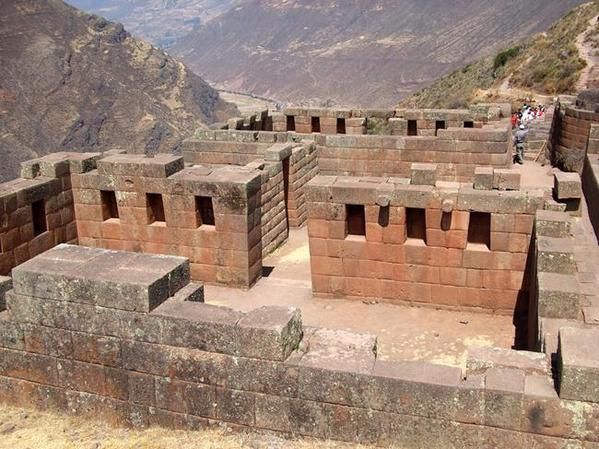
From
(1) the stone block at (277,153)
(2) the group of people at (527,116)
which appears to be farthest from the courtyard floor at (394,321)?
(2) the group of people at (527,116)

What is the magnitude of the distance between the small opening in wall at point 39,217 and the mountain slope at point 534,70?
32.6 meters

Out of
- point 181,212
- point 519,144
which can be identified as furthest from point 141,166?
point 519,144

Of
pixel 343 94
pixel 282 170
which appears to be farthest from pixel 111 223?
pixel 343 94

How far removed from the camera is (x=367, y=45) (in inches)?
5541

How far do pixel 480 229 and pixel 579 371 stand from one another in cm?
541

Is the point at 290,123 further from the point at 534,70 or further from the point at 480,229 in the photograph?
the point at 534,70

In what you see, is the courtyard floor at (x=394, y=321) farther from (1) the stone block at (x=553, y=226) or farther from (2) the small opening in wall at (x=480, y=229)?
(1) the stone block at (x=553, y=226)

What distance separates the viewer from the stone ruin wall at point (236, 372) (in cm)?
631

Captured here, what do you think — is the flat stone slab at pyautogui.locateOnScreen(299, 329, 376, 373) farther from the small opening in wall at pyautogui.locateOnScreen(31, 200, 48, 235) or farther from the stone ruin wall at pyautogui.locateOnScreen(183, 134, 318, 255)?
the stone ruin wall at pyautogui.locateOnScreen(183, 134, 318, 255)

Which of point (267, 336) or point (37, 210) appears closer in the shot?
point (267, 336)

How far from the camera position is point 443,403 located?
21.1 feet

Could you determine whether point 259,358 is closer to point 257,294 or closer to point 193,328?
point 193,328

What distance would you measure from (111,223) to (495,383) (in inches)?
346

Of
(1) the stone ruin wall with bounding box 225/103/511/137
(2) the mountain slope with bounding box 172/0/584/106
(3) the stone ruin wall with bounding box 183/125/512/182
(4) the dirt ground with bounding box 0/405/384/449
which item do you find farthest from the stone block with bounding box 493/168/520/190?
(2) the mountain slope with bounding box 172/0/584/106
